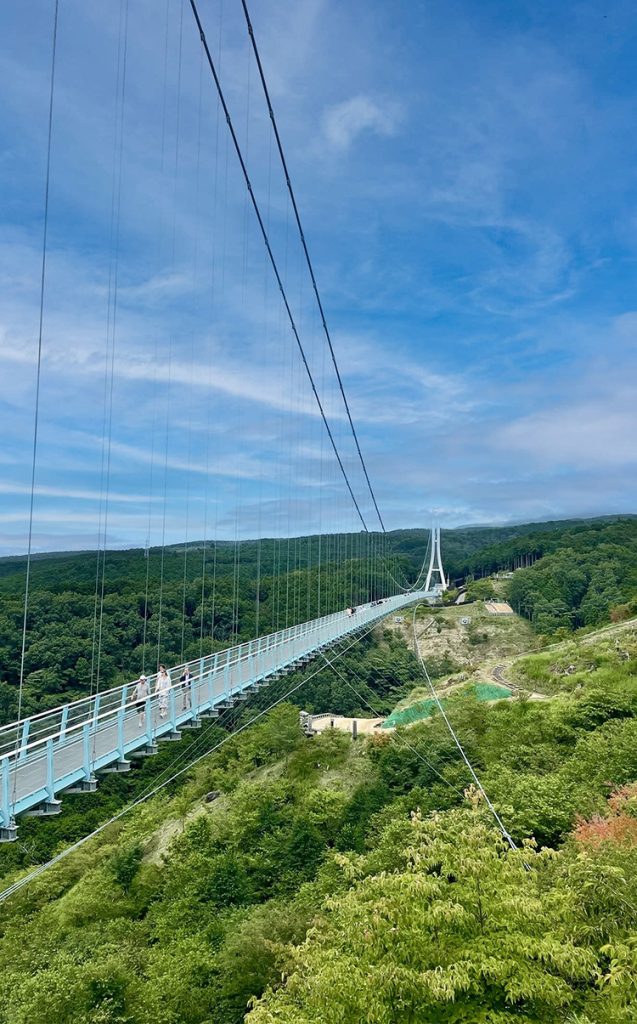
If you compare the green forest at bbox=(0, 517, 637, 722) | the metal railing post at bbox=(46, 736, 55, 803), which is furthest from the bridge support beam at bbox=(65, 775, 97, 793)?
the green forest at bbox=(0, 517, 637, 722)

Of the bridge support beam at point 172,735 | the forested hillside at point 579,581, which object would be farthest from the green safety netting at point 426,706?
the forested hillside at point 579,581

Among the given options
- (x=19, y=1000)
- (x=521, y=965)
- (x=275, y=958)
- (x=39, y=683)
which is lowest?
(x=19, y=1000)

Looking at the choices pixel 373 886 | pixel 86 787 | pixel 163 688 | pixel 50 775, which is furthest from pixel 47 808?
pixel 373 886

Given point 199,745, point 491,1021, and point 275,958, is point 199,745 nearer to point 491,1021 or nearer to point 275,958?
point 275,958

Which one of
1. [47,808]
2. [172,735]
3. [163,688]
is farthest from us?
[163,688]

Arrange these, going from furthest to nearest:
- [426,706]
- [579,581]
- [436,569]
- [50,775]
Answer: [436,569] < [579,581] < [426,706] < [50,775]

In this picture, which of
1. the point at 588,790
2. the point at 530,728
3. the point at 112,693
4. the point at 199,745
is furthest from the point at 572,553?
the point at 112,693

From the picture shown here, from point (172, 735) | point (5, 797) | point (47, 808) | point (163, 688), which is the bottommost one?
point (47, 808)

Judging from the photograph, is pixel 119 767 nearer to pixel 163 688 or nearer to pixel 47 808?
pixel 47 808
